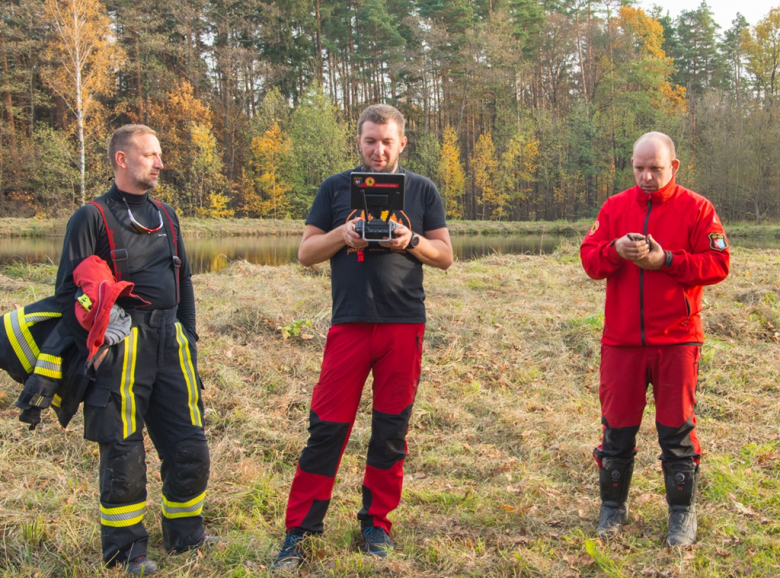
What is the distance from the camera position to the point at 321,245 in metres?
3.00

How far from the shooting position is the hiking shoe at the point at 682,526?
3.03 meters

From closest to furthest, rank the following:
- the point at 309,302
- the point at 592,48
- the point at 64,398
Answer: the point at 64,398 → the point at 309,302 → the point at 592,48

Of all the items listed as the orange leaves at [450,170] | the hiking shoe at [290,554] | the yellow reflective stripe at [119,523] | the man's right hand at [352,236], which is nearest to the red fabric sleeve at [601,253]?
the man's right hand at [352,236]

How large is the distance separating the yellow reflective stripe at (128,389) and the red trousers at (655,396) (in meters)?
2.37

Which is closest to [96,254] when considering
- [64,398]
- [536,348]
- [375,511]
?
[64,398]

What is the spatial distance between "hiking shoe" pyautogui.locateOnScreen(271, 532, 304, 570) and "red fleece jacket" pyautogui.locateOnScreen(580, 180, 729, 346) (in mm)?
1876

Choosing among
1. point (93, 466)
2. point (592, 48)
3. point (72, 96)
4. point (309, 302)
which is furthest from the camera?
point (592, 48)

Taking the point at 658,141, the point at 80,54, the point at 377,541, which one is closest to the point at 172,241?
the point at 377,541

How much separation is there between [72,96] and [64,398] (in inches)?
1172

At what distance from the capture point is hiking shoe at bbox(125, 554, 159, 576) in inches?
109

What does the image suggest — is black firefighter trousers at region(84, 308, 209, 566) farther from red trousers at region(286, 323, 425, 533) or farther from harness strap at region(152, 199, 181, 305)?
red trousers at region(286, 323, 425, 533)

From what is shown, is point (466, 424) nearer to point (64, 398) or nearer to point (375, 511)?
point (375, 511)

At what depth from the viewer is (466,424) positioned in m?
4.95

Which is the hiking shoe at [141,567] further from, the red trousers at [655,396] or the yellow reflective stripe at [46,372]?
the red trousers at [655,396]
